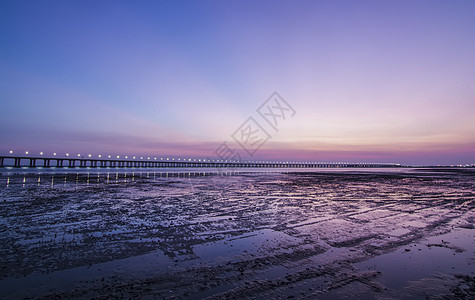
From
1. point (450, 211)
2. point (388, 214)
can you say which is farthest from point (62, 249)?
point (450, 211)

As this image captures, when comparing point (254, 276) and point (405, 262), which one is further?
point (405, 262)

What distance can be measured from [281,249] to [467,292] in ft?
9.71

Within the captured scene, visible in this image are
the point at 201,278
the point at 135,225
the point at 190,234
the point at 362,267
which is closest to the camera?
the point at 201,278

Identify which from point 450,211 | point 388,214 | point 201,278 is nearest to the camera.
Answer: point 201,278

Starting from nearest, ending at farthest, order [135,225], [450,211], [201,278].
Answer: [201,278] < [135,225] < [450,211]

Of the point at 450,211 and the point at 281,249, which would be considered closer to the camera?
the point at 281,249

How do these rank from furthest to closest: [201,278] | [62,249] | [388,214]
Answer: [388,214]
[62,249]
[201,278]

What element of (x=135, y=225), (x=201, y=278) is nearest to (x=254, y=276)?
(x=201, y=278)

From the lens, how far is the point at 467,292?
3.53 m

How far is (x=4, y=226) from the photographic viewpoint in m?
6.82

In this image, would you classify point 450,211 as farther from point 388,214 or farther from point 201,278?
point 201,278

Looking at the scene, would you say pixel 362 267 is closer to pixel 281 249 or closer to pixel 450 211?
pixel 281 249

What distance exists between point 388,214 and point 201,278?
8.07 metres

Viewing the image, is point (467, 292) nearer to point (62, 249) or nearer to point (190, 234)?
point (190, 234)
